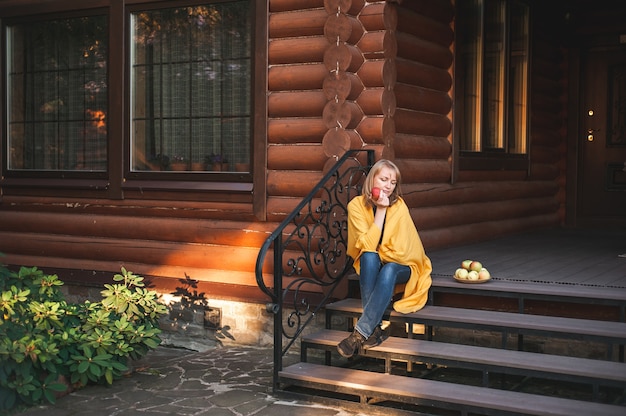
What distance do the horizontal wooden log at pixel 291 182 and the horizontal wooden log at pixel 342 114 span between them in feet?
1.54

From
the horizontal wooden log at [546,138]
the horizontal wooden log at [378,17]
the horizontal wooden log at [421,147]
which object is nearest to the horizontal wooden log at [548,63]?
the horizontal wooden log at [546,138]

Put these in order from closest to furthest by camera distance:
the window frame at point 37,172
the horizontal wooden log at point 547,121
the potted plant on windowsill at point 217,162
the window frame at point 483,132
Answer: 1. the potted plant on windowsill at point 217,162
2. the window frame at point 483,132
3. the window frame at point 37,172
4. the horizontal wooden log at point 547,121

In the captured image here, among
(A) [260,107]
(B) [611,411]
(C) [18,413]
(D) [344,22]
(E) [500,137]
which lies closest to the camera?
(B) [611,411]

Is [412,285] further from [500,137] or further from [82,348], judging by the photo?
[500,137]

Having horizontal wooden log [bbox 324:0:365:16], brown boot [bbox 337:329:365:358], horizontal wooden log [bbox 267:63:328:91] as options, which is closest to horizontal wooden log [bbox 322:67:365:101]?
horizontal wooden log [bbox 267:63:328:91]

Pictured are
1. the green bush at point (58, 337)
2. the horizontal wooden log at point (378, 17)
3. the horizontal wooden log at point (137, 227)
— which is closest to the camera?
the green bush at point (58, 337)

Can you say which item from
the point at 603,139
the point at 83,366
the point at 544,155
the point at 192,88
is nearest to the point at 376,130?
the point at 192,88

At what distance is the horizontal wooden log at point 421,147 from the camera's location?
7973mm

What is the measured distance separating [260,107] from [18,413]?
3.35 metres

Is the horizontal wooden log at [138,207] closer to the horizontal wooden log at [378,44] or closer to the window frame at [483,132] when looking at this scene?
the horizontal wooden log at [378,44]

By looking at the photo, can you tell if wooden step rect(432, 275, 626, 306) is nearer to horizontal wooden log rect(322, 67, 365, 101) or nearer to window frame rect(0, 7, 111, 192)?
horizontal wooden log rect(322, 67, 365, 101)

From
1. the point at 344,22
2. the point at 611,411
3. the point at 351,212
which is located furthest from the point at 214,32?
the point at 611,411

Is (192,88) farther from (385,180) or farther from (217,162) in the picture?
(385,180)

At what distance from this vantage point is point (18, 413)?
6051 millimetres
